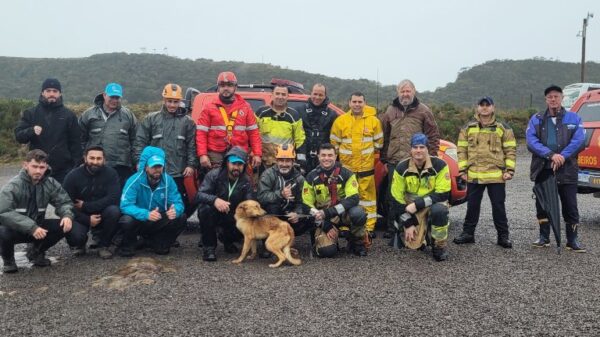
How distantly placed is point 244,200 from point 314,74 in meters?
47.7

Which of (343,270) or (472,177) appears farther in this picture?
(472,177)

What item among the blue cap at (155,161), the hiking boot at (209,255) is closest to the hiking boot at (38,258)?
the blue cap at (155,161)

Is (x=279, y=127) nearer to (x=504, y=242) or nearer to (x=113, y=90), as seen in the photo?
(x=113, y=90)

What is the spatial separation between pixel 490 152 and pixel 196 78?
46897 millimetres

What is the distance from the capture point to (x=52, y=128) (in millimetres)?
6047

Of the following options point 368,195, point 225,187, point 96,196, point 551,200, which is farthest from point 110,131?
point 551,200

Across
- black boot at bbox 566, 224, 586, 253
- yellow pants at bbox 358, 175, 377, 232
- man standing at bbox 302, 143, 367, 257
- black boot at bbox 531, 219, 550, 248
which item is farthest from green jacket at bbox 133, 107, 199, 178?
black boot at bbox 566, 224, 586, 253

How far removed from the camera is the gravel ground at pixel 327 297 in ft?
11.5

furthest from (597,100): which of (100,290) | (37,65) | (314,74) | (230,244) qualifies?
(37,65)

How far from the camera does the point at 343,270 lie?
5.02 meters

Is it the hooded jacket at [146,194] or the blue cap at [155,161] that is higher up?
the blue cap at [155,161]

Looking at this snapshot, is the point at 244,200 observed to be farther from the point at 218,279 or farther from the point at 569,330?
the point at 569,330

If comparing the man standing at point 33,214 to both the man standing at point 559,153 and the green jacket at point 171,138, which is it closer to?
the green jacket at point 171,138

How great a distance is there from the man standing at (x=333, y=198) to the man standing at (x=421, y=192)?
50cm
